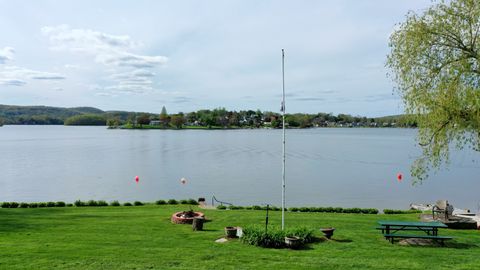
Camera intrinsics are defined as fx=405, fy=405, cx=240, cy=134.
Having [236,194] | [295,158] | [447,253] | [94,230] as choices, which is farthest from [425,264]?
[295,158]

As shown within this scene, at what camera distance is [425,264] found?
1057cm

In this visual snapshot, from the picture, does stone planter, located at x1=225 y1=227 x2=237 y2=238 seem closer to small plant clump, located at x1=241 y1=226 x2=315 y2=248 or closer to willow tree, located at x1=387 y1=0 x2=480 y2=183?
small plant clump, located at x1=241 y1=226 x2=315 y2=248

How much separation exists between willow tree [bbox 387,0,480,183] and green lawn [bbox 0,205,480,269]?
13.2 ft

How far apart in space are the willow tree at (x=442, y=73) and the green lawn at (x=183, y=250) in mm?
4014

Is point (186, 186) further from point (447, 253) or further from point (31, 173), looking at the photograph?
point (447, 253)

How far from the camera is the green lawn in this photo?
10078 millimetres

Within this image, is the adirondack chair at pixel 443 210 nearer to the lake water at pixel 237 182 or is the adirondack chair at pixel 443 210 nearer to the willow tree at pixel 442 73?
the willow tree at pixel 442 73

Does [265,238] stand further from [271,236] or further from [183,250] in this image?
[183,250]

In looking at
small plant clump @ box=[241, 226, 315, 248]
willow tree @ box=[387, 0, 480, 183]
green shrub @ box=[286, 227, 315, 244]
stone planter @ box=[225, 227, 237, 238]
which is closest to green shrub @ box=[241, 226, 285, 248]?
small plant clump @ box=[241, 226, 315, 248]

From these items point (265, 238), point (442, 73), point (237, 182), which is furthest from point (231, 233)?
point (237, 182)

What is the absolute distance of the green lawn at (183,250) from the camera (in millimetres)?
10078

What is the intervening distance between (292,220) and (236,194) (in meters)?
20.1

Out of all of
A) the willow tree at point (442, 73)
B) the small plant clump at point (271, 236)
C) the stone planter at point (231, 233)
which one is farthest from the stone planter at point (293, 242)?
the willow tree at point (442, 73)

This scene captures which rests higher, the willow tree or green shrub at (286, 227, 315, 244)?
the willow tree
